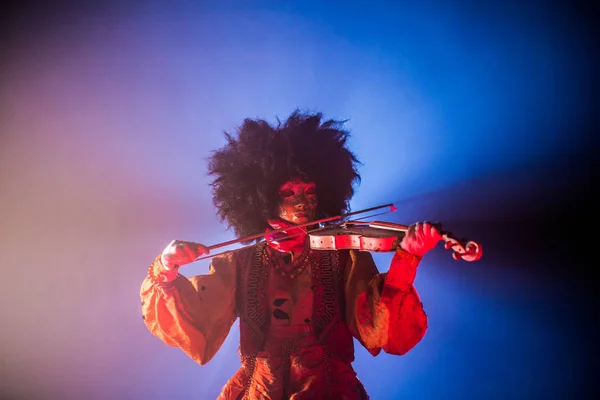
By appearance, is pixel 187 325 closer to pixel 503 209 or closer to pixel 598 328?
pixel 503 209

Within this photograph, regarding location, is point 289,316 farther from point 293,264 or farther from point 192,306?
point 192,306

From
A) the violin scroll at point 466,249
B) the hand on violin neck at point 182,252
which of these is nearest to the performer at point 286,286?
the hand on violin neck at point 182,252

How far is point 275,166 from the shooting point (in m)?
2.08

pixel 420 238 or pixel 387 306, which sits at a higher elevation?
pixel 420 238

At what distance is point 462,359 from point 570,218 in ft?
2.86

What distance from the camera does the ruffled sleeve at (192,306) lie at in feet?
5.75

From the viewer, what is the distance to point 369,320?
1.78m

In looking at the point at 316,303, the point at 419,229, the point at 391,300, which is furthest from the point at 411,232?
the point at 316,303

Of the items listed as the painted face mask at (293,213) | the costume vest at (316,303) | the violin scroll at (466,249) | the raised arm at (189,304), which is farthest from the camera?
the painted face mask at (293,213)

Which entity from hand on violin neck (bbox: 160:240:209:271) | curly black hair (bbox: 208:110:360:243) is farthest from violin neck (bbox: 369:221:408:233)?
hand on violin neck (bbox: 160:240:209:271)

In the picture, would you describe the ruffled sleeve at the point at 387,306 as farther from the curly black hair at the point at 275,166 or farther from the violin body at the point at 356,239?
the curly black hair at the point at 275,166

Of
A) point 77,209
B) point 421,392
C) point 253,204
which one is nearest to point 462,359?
point 421,392

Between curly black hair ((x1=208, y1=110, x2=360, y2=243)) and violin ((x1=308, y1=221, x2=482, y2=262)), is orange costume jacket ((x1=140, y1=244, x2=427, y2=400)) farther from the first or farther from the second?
curly black hair ((x1=208, y1=110, x2=360, y2=243))

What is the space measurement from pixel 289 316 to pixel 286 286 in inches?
5.3
